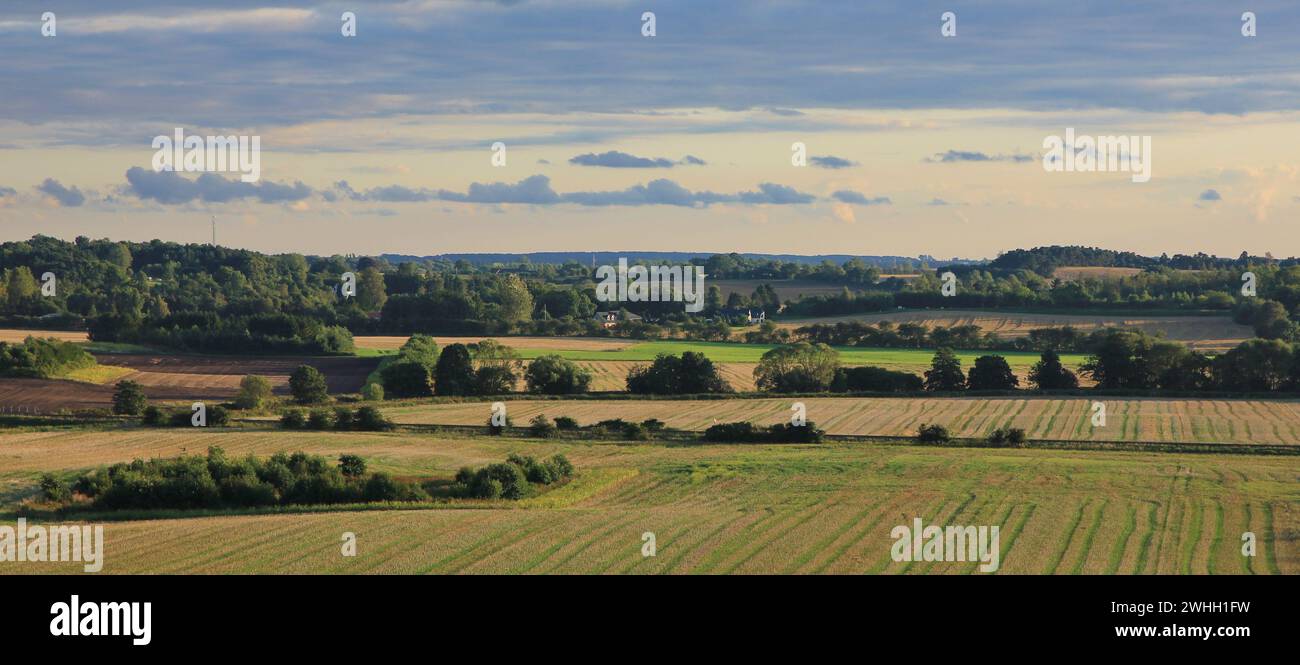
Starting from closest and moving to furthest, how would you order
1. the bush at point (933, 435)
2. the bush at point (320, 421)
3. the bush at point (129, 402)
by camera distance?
the bush at point (933, 435) → the bush at point (320, 421) → the bush at point (129, 402)

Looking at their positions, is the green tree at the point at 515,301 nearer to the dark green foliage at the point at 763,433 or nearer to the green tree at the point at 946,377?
the green tree at the point at 946,377

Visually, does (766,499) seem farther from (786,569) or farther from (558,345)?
(558,345)

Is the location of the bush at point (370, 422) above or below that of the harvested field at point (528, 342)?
below

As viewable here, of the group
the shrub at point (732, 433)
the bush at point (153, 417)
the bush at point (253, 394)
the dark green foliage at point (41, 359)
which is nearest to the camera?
the shrub at point (732, 433)

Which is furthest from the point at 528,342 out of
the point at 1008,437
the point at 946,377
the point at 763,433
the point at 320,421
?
the point at 1008,437

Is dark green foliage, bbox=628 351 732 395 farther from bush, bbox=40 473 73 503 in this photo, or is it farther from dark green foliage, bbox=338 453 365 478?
bush, bbox=40 473 73 503

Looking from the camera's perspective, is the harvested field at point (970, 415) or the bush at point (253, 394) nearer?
the harvested field at point (970, 415)

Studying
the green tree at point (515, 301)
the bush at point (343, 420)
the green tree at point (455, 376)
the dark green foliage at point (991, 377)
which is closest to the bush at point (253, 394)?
the bush at point (343, 420)
